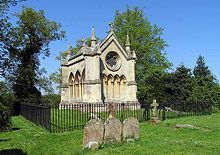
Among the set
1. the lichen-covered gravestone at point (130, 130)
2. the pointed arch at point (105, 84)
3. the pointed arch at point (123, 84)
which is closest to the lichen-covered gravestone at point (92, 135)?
the lichen-covered gravestone at point (130, 130)

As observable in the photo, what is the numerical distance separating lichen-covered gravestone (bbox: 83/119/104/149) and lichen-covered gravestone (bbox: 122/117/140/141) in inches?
47.0

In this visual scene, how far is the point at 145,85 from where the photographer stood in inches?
1743

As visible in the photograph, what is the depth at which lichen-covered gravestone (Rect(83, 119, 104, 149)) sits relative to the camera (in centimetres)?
1121

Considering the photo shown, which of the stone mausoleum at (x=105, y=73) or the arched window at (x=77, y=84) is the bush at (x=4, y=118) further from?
the arched window at (x=77, y=84)

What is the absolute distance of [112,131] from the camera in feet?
39.2

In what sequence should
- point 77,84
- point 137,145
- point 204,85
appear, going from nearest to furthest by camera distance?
1. point 137,145
2. point 77,84
3. point 204,85

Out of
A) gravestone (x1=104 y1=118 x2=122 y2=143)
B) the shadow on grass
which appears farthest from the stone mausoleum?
A: the shadow on grass

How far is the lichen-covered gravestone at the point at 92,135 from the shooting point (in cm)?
1121

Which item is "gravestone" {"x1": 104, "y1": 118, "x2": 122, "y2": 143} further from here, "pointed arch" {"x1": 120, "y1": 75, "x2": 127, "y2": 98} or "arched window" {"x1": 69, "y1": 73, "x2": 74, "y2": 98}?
"arched window" {"x1": 69, "y1": 73, "x2": 74, "y2": 98}

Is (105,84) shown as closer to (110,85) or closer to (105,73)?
(110,85)

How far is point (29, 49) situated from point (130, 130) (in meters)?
31.9

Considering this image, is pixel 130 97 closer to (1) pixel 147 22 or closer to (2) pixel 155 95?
(2) pixel 155 95

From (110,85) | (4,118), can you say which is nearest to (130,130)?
(4,118)

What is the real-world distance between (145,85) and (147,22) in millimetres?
9778
